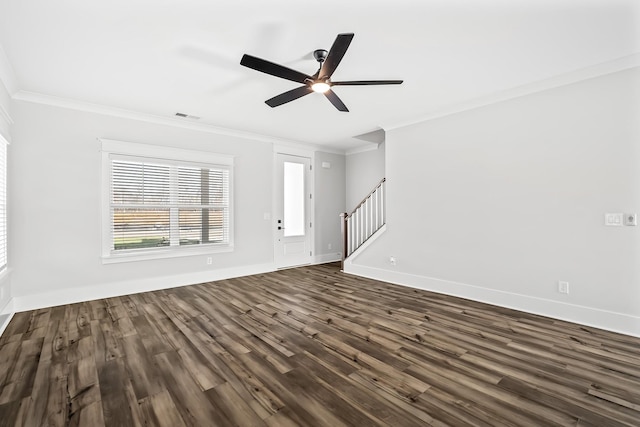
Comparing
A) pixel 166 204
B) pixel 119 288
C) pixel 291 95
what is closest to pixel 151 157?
pixel 166 204

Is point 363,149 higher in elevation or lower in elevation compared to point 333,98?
higher

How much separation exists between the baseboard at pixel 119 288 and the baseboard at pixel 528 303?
294 centimetres

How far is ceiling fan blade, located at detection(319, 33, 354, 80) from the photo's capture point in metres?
2.12

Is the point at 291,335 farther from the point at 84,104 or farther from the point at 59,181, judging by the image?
the point at 84,104

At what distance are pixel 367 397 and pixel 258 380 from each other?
0.80 meters

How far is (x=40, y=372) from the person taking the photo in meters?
2.28

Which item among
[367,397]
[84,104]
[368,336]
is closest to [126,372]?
[367,397]

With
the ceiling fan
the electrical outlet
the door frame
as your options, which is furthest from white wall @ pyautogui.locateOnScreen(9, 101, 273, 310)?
the electrical outlet

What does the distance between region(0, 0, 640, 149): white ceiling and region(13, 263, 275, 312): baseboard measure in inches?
105

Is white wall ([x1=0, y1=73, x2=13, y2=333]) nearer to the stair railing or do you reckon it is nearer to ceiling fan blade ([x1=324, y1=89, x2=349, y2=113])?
ceiling fan blade ([x1=324, y1=89, x2=349, y2=113])

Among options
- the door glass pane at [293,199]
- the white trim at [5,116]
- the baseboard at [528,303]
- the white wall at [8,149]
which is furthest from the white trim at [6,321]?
the baseboard at [528,303]

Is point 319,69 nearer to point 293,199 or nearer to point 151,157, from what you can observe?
point 151,157

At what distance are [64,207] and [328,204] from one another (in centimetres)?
495

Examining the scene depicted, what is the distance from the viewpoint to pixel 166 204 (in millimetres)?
4801
